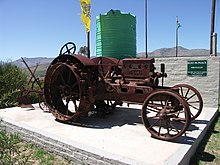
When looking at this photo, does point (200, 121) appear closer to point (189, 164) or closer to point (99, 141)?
point (189, 164)

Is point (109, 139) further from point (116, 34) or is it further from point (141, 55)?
point (141, 55)

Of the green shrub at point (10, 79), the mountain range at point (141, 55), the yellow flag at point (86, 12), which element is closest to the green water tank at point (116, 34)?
the yellow flag at point (86, 12)

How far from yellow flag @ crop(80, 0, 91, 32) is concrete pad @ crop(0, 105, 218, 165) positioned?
6619 millimetres

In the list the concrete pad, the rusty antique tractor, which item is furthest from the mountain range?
the concrete pad

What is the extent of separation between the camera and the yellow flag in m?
11.5

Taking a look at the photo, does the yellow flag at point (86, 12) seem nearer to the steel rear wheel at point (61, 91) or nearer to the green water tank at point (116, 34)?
the green water tank at point (116, 34)

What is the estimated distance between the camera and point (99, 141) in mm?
3934

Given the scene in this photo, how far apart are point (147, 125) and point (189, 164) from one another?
2.97 feet

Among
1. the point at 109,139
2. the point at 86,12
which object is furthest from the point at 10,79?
the point at 109,139

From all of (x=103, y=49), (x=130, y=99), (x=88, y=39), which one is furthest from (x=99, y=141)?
(x=88, y=39)

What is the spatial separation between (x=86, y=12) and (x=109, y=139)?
8.66 meters

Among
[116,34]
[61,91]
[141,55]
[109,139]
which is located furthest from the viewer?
[141,55]

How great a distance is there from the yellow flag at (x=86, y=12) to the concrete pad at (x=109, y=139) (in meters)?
6.62

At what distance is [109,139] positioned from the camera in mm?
4031
